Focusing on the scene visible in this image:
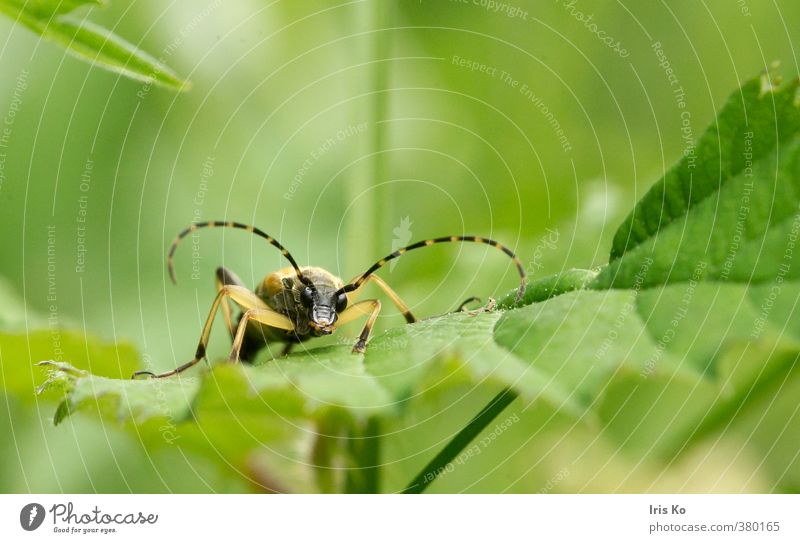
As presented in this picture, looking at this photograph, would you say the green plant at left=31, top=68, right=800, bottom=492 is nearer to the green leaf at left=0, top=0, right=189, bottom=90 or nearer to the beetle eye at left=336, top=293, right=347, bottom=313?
the beetle eye at left=336, top=293, right=347, bottom=313

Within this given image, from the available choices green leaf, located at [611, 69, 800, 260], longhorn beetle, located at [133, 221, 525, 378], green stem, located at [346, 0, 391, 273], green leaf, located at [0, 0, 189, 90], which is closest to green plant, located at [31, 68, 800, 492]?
green leaf, located at [611, 69, 800, 260]

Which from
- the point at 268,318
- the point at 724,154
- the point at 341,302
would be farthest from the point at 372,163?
the point at 724,154

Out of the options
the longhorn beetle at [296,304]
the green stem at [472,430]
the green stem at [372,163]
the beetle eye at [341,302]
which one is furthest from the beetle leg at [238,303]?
the green stem at [472,430]

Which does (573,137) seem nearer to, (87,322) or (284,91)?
(284,91)

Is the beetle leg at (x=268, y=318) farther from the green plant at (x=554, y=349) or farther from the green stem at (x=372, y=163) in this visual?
the green stem at (x=372, y=163)
